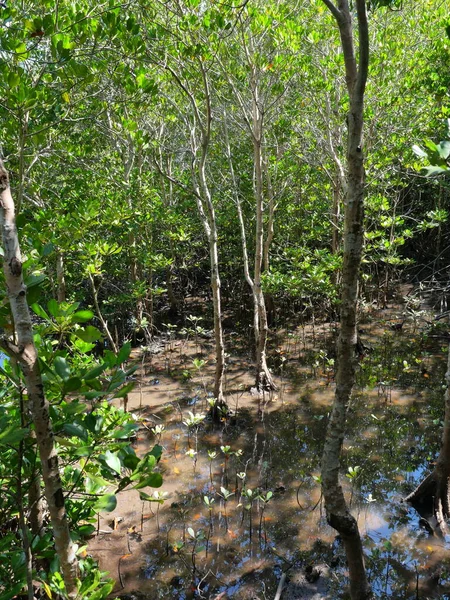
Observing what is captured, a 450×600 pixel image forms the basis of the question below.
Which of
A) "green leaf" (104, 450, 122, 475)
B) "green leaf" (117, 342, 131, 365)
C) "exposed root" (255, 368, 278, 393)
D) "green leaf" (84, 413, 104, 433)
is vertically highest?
"green leaf" (117, 342, 131, 365)

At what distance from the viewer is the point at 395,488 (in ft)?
15.4

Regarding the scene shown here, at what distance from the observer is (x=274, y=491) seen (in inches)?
190

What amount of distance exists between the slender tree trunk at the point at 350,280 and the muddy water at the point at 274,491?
3.61 feet

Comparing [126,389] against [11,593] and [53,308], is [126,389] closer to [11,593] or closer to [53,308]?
[53,308]

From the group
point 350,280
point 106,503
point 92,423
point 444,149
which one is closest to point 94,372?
point 92,423

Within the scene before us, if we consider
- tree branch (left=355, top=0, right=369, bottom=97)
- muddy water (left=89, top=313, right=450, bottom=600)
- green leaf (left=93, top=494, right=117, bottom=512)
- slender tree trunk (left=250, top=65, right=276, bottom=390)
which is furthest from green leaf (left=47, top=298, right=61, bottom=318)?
slender tree trunk (left=250, top=65, right=276, bottom=390)

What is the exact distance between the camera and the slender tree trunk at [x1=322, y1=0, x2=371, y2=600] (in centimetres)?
224

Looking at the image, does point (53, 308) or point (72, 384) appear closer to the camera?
point (72, 384)

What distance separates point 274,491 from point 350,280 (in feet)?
10.9

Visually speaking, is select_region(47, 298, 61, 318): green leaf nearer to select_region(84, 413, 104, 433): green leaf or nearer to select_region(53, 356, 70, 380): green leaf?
select_region(53, 356, 70, 380): green leaf

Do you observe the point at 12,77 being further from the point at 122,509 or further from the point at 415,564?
the point at 415,564

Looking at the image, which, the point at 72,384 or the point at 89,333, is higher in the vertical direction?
the point at 89,333

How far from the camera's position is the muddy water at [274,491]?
12.0 feet

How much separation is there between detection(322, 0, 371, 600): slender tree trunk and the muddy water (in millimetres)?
1099
